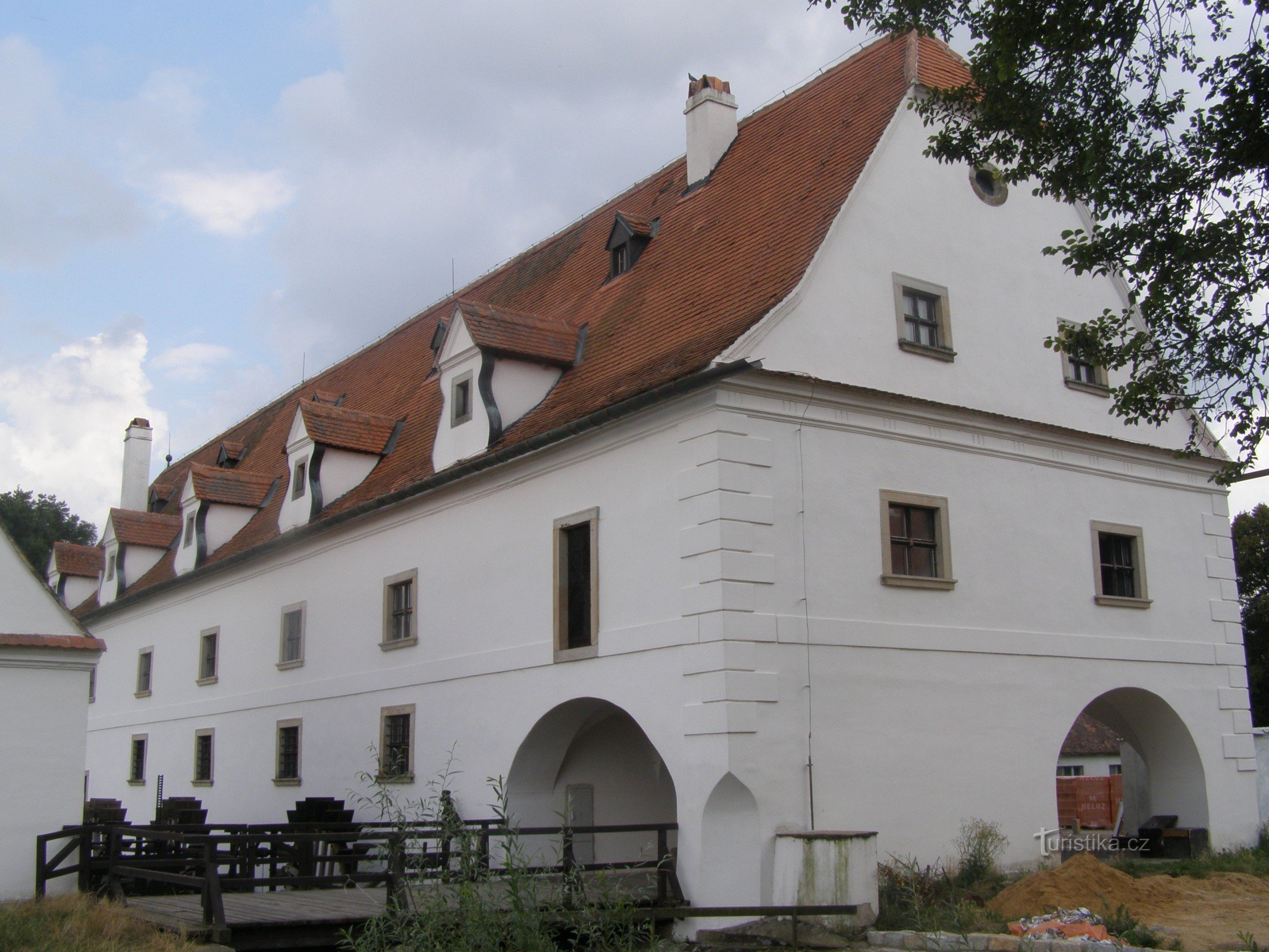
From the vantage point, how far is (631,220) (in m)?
21.7

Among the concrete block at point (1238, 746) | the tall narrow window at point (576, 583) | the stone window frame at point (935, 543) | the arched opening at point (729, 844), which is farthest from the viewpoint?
the concrete block at point (1238, 746)

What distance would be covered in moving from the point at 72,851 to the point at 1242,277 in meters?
A: 14.1

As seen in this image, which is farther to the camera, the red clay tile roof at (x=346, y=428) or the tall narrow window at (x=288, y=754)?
the red clay tile roof at (x=346, y=428)

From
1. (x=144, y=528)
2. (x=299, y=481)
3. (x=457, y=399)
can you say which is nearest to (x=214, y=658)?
(x=299, y=481)

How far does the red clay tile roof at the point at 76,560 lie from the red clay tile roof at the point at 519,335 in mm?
20855

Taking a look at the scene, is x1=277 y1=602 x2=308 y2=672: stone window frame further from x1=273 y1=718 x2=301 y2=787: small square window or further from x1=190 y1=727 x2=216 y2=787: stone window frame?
x1=190 y1=727 x2=216 y2=787: stone window frame

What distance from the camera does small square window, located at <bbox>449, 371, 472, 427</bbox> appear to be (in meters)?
19.8

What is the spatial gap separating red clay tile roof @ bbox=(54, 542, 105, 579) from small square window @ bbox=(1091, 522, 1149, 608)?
27.2 metres

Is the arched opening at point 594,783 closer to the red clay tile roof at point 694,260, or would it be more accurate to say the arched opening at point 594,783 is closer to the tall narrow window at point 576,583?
the tall narrow window at point 576,583

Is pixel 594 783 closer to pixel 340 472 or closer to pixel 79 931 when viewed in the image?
pixel 79 931

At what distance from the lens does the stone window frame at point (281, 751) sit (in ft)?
76.1

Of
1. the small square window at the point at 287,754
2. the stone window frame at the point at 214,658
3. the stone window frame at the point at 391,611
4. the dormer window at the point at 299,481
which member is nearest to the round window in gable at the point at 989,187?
the stone window frame at the point at 391,611

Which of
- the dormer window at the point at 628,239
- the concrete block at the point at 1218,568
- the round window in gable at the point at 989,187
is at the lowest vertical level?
the concrete block at the point at 1218,568

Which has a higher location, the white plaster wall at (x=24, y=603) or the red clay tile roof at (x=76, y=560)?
the red clay tile roof at (x=76, y=560)
